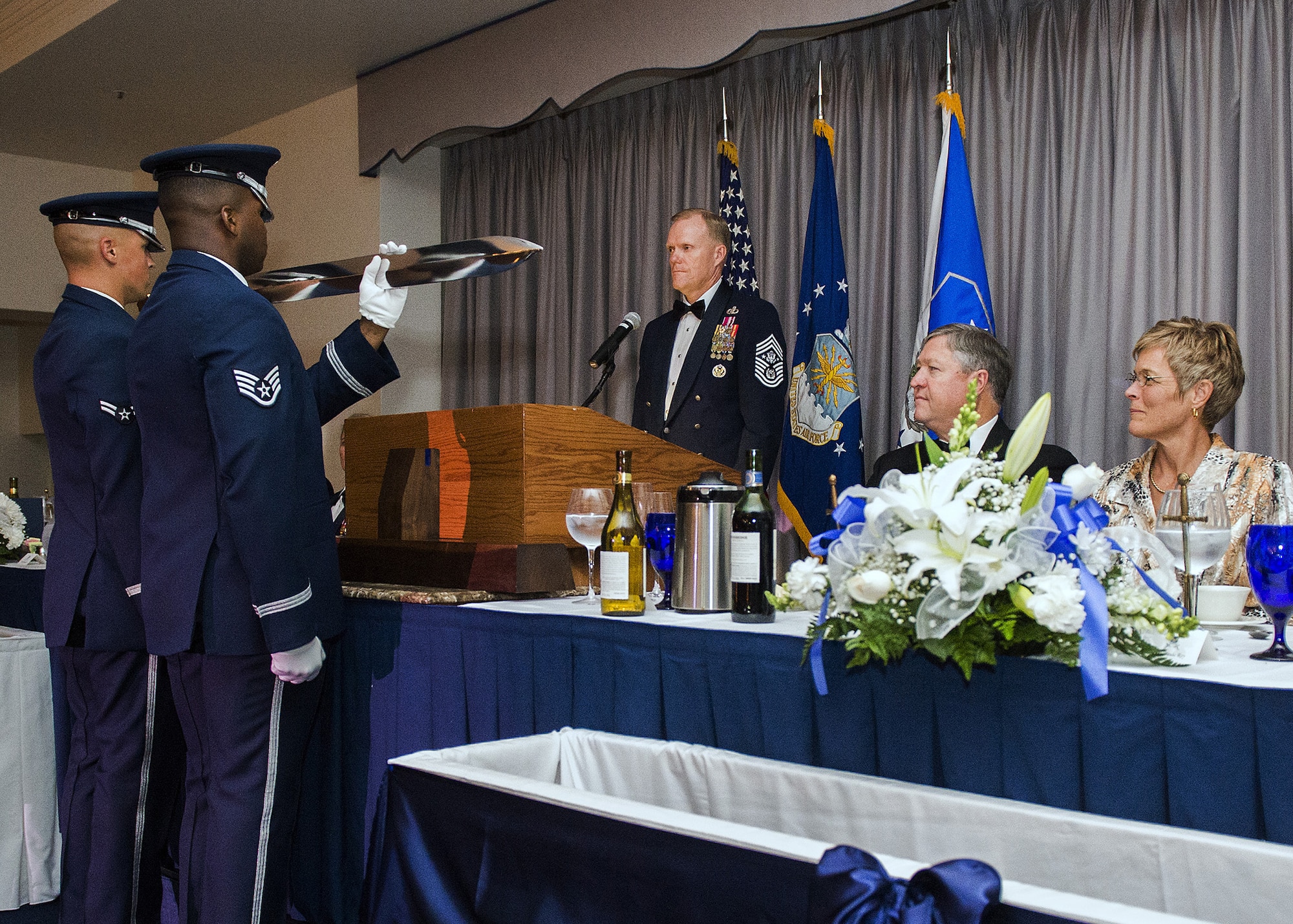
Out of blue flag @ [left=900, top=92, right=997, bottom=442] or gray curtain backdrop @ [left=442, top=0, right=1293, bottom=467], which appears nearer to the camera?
gray curtain backdrop @ [left=442, top=0, right=1293, bottom=467]

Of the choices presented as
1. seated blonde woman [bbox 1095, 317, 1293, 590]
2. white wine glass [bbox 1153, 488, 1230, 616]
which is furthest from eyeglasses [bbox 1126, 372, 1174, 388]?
white wine glass [bbox 1153, 488, 1230, 616]

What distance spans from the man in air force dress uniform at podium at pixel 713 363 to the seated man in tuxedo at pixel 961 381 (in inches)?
25.0

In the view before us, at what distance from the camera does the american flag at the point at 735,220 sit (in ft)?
12.5

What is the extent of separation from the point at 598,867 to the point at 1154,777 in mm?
584

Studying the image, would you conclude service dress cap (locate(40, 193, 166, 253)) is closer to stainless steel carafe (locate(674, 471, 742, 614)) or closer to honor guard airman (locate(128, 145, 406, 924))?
honor guard airman (locate(128, 145, 406, 924))

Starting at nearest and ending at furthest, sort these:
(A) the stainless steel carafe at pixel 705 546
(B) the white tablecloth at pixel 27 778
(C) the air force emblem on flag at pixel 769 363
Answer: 1. (A) the stainless steel carafe at pixel 705 546
2. (B) the white tablecloth at pixel 27 778
3. (C) the air force emblem on flag at pixel 769 363

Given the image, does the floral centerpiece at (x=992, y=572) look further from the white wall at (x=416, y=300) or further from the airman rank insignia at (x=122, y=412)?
the white wall at (x=416, y=300)

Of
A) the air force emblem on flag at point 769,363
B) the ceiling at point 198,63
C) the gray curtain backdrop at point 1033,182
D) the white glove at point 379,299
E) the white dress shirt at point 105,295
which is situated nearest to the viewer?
the white glove at point 379,299

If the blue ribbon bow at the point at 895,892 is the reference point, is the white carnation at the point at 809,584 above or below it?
above

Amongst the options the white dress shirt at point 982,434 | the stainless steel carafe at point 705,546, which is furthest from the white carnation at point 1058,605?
the white dress shirt at point 982,434

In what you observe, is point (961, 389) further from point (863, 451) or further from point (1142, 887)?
point (1142, 887)

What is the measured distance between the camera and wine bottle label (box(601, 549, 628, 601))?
1.68m

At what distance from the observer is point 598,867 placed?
41.0 inches

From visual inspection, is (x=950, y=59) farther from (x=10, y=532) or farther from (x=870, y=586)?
(x=10, y=532)
